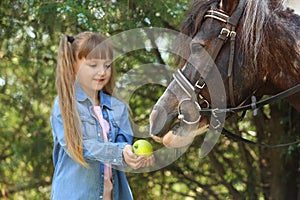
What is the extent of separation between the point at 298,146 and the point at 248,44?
218cm

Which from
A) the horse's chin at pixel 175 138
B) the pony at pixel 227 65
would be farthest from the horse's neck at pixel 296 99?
the horse's chin at pixel 175 138

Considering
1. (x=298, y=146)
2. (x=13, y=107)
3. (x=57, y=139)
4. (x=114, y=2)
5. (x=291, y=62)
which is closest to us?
(x=291, y=62)

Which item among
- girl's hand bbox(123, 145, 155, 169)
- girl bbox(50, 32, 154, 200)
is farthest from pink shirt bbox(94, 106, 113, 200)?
girl's hand bbox(123, 145, 155, 169)

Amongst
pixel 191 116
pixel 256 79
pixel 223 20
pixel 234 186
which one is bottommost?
pixel 234 186

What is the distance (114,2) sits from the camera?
4.08 m

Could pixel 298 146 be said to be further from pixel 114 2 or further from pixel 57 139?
pixel 57 139

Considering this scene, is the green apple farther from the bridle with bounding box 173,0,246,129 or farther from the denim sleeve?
the bridle with bounding box 173,0,246,129

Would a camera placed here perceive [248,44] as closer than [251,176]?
Yes

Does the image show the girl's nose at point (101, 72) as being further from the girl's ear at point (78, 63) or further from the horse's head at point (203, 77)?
the horse's head at point (203, 77)

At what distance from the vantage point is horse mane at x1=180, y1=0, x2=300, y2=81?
2.46 meters

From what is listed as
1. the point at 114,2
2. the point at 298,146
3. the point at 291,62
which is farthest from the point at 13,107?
the point at 291,62

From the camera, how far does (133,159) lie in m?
2.56

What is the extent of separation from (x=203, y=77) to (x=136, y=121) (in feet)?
6.81

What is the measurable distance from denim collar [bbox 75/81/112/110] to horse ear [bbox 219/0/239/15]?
0.72 meters
